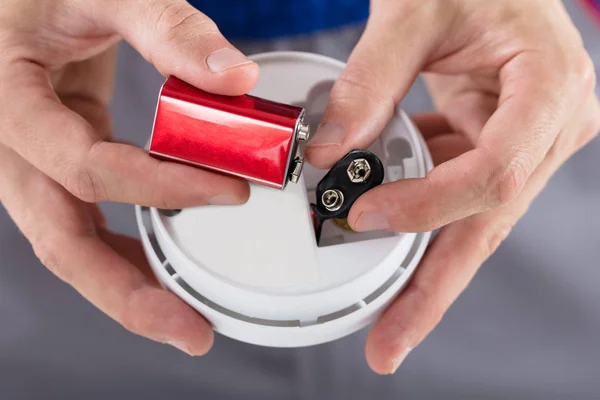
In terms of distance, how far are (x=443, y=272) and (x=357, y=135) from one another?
32 cm

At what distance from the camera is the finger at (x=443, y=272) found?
1.14m

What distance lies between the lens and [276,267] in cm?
104

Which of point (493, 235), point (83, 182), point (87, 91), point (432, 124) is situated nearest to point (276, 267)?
point (83, 182)

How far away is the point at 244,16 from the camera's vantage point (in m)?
1.71

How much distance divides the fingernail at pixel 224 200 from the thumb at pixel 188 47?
0.54 feet

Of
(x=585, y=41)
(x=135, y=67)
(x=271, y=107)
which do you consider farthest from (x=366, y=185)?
(x=585, y=41)

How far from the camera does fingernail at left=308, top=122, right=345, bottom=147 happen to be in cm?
101

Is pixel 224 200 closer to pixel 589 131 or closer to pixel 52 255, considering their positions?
pixel 52 255

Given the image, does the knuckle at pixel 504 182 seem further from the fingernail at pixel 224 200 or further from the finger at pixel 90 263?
the finger at pixel 90 263

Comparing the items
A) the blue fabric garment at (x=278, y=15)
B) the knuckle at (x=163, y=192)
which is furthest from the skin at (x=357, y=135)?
the blue fabric garment at (x=278, y=15)

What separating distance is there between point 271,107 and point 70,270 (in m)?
0.55

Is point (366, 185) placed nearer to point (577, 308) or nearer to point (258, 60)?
point (258, 60)

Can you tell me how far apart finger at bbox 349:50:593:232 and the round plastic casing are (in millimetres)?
89

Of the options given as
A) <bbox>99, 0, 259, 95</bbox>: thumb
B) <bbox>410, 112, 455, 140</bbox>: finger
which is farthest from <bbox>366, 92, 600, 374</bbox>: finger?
<bbox>99, 0, 259, 95</bbox>: thumb
